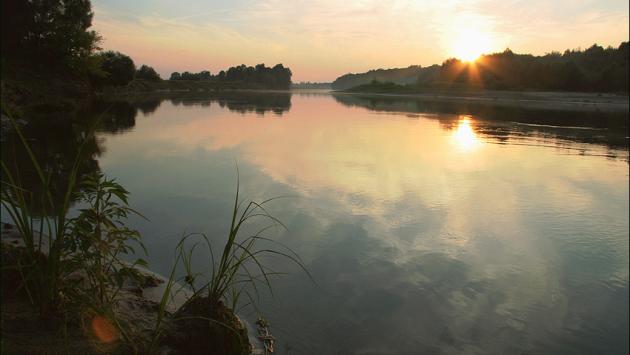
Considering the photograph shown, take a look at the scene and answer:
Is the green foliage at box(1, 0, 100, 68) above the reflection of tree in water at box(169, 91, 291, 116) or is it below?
above

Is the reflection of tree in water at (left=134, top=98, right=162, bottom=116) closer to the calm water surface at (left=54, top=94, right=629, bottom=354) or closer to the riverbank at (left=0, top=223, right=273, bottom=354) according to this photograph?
the calm water surface at (left=54, top=94, right=629, bottom=354)

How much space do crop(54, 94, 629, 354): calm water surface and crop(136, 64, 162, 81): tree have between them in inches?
3608

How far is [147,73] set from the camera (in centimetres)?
10144

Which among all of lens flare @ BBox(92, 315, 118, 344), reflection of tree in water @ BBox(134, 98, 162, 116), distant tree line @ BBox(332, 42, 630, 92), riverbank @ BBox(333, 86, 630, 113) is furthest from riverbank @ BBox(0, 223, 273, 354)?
distant tree line @ BBox(332, 42, 630, 92)

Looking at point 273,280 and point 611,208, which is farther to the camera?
point 611,208

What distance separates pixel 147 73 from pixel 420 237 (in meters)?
106

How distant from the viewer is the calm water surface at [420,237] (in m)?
5.10

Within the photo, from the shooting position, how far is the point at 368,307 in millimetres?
5523

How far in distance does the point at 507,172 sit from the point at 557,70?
101090 millimetres

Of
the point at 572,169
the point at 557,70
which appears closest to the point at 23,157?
the point at 572,169

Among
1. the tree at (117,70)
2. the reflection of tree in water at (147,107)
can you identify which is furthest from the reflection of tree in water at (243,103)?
the tree at (117,70)

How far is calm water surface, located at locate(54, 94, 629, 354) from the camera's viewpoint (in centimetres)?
510

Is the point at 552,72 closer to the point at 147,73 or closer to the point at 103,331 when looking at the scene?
the point at 147,73

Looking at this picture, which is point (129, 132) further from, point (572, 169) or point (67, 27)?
point (67, 27)
